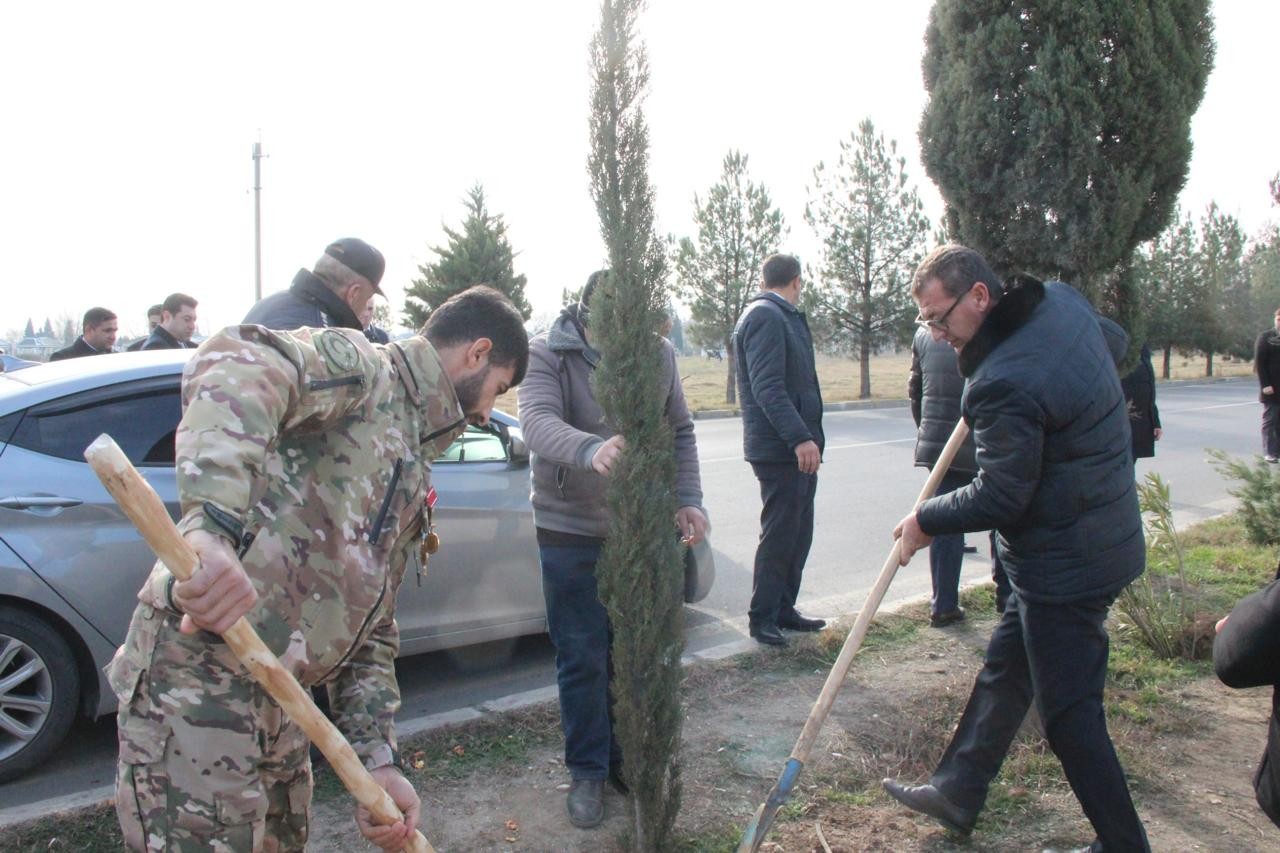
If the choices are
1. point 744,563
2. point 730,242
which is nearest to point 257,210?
point 730,242

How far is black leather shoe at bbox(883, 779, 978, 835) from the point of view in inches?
128

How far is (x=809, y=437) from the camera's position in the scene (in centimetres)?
510

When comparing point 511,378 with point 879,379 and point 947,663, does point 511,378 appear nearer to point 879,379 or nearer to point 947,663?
point 947,663

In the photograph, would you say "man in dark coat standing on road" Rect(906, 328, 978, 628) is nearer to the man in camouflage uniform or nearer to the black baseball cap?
the black baseball cap

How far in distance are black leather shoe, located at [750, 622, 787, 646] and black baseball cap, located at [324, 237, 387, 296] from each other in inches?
104

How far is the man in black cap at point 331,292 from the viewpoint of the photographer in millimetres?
4023

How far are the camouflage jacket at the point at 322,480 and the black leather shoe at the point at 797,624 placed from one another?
3470 millimetres

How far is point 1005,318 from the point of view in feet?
9.83

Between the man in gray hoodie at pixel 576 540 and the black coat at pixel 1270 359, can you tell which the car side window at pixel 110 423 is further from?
the black coat at pixel 1270 359

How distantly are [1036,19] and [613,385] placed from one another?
3994mm

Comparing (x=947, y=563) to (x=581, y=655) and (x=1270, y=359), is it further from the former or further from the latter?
(x=1270, y=359)

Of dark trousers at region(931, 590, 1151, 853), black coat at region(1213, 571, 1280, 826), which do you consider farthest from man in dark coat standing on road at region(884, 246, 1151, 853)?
black coat at region(1213, 571, 1280, 826)

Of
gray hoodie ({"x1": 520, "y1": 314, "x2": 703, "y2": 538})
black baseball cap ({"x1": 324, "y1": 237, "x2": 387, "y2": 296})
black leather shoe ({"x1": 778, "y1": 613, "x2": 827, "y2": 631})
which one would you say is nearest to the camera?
gray hoodie ({"x1": 520, "y1": 314, "x2": 703, "y2": 538})

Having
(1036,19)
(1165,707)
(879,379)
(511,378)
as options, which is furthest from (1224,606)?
(879,379)
